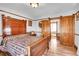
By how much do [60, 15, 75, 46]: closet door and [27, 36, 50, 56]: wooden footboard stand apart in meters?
0.30

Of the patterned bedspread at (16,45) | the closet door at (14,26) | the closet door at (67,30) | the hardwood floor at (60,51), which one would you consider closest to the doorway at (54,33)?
the hardwood floor at (60,51)

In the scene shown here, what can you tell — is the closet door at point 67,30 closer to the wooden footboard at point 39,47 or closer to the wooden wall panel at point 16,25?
the wooden footboard at point 39,47

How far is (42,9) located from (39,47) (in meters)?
A: 0.75

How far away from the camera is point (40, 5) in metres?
1.72

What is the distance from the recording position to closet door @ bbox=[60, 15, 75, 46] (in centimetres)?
178

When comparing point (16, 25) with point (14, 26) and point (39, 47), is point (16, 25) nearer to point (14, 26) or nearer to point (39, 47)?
point (14, 26)

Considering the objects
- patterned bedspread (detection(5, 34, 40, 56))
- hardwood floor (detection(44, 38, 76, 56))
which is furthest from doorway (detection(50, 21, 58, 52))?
patterned bedspread (detection(5, 34, 40, 56))

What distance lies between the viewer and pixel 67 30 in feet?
6.01

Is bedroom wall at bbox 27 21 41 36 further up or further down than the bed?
further up

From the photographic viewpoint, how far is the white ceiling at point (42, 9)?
1.69m

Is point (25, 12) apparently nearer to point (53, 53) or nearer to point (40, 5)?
point (40, 5)

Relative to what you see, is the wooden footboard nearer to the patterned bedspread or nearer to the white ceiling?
the patterned bedspread

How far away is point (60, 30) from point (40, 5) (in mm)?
623

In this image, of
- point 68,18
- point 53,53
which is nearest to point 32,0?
point 68,18
